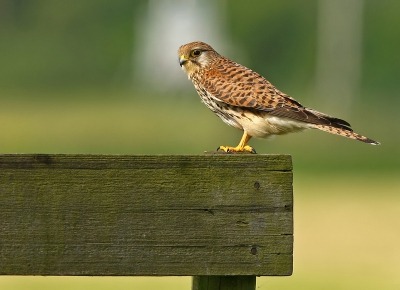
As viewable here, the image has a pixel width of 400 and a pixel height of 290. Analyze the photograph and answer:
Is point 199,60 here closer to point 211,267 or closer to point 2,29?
point 211,267

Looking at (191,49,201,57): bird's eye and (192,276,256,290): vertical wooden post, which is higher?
(191,49,201,57): bird's eye

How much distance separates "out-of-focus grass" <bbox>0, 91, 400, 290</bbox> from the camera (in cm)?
1084

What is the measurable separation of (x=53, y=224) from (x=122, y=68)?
164 ft

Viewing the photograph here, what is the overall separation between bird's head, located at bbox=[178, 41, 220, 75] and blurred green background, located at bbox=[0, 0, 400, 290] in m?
3.40

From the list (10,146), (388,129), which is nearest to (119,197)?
(10,146)

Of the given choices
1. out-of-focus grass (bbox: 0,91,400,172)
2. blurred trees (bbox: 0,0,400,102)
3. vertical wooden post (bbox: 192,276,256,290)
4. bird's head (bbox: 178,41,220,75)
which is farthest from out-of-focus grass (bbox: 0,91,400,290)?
blurred trees (bbox: 0,0,400,102)

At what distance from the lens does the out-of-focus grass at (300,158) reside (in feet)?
35.6

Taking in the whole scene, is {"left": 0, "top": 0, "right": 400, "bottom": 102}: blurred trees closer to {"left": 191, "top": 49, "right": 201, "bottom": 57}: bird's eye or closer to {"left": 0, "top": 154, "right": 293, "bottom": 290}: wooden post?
{"left": 191, "top": 49, "right": 201, "bottom": 57}: bird's eye

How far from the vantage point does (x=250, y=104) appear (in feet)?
20.2

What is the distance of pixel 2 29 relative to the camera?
51.2 meters

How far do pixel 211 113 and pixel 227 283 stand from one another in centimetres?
2967

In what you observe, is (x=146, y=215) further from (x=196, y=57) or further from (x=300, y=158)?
(x=300, y=158)

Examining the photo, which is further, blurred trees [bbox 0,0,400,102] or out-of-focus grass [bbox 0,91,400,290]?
blurred trees [bbox 0,0,400,102]

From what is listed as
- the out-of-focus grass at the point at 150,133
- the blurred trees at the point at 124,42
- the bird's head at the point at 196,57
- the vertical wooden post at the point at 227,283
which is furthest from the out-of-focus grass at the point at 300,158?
the blurred trees at the point at 124,42
